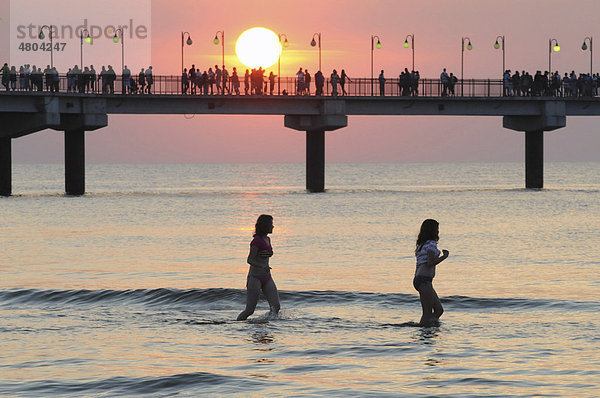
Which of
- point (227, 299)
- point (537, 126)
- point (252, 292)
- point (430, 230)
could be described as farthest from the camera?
point (537, 126)

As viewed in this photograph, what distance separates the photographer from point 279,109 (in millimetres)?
67562

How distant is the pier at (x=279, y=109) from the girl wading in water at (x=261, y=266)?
44399 millimetres

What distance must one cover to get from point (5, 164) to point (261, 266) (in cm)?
5346

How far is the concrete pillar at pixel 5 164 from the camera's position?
66625 mm

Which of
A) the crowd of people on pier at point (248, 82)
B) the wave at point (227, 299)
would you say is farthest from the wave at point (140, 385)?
the crowd of people on pier at point (248, 82)

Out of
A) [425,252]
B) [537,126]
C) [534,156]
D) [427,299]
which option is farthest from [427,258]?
[534,156]

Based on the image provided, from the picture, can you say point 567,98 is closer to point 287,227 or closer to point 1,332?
point 287,227

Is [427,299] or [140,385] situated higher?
[427,299]

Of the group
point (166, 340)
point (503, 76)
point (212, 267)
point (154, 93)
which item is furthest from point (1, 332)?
point (503, 76)

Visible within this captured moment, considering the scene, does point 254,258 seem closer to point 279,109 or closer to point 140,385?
point 140,385

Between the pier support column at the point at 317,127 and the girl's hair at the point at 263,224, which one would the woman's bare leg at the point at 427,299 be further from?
the pier support column at the point at 317,127

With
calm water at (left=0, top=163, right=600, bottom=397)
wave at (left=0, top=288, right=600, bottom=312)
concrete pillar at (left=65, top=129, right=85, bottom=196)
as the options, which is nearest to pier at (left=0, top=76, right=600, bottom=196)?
concrete pillar at (left=65, top=129, right=85, bottom=196)

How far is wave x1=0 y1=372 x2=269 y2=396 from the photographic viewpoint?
12891mm

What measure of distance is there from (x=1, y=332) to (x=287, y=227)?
2738 centimetres
